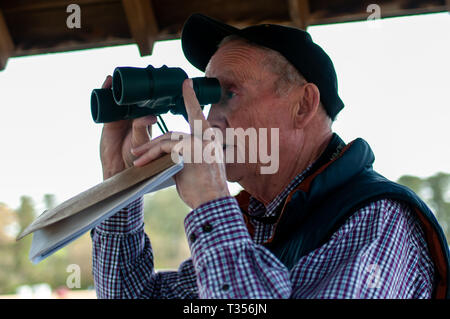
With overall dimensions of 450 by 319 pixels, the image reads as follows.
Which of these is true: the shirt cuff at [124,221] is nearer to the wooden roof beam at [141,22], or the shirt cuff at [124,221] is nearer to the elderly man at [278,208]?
the elderly man at [278,208]

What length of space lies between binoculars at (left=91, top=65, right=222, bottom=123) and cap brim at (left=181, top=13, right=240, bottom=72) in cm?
31

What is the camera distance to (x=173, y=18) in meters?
2.35

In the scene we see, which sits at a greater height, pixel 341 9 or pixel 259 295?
pixel 341 9

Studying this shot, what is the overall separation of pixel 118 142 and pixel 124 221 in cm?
20

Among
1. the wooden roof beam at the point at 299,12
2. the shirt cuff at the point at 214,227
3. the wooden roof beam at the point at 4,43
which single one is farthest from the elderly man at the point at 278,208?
the wooden roof beam at the point at 4,43

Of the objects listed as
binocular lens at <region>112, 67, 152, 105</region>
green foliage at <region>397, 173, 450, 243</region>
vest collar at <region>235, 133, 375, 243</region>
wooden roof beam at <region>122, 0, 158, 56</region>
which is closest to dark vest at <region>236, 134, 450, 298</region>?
vest collar at <region>235, 133, 375, 243</region>

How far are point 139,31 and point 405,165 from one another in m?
8.70

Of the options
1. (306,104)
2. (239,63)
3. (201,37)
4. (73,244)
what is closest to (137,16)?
(201,37)

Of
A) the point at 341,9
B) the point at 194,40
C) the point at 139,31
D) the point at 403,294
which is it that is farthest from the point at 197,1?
the point at 403,294

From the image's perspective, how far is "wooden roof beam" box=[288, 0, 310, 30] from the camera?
84.7 inches

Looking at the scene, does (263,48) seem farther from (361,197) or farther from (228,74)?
(361,197)

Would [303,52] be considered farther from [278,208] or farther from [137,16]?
[137,16]

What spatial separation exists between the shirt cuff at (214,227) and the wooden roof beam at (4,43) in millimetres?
1808

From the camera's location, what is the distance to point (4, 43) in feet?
7.92
